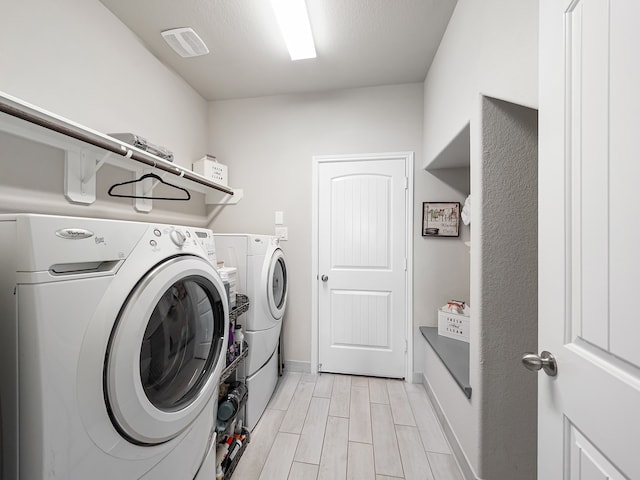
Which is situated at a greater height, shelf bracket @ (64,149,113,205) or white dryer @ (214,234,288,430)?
shelf bracket @ (64,149,113,205)

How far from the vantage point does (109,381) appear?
0.64 metres

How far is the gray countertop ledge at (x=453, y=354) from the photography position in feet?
4.42

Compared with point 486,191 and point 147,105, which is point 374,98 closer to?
point 486,191

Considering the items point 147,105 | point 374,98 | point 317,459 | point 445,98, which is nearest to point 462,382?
point 317,459

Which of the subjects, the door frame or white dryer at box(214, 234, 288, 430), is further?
the door frame

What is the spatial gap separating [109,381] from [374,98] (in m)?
2.52

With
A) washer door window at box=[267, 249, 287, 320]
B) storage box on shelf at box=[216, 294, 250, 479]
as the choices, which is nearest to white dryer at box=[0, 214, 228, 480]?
storage box on shelf at box=[216, 294, 250, 479]

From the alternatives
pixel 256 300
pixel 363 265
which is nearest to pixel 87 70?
pixel 256 300

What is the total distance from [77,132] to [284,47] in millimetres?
1400

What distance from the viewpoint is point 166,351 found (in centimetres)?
89

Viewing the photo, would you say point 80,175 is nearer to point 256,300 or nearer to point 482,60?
point 256,300

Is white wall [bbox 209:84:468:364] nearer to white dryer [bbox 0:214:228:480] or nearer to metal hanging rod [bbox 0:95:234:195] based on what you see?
metal hanging rod [bbox 0:95:234:195]

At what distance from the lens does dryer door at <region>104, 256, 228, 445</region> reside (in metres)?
0.66

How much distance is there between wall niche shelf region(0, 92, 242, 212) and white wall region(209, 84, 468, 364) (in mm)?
661
